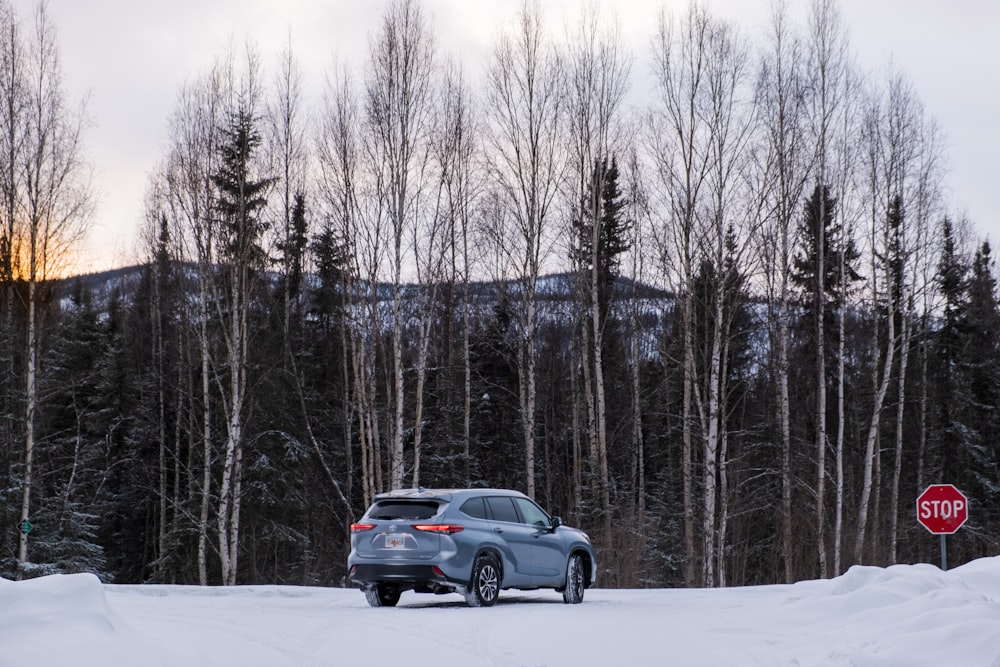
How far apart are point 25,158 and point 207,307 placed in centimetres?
653

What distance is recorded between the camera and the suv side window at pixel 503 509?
607 inches

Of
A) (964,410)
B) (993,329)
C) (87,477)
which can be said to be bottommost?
(87,477)

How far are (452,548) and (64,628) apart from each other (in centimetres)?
742

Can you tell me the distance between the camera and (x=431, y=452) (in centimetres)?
4384

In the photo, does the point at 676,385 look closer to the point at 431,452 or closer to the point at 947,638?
the point at 431,452

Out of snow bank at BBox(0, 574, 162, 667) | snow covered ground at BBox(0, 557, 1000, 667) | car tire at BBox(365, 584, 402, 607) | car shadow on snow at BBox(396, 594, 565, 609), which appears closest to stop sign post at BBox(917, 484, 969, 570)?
snow covered ground at BBox(0, 557, 1000, 667)

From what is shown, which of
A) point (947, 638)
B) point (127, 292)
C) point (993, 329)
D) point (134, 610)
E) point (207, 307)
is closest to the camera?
point (947, 638)

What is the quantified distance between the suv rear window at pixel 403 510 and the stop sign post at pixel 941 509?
8.76 meters

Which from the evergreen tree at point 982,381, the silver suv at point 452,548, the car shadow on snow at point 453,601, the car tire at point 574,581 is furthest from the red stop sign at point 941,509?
the evergreen tree at point 982,381

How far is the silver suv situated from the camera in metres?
14.3

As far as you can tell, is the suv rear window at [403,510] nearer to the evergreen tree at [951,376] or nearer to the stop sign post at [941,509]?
→ the stop sign post at [941,509]

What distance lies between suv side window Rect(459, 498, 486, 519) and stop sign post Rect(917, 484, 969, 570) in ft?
25.8

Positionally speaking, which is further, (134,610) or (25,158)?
(25,158)

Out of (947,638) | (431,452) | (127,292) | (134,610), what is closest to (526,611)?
(134,610)
